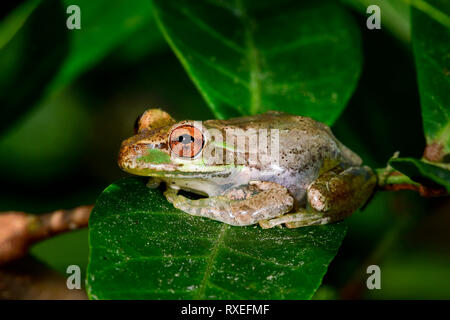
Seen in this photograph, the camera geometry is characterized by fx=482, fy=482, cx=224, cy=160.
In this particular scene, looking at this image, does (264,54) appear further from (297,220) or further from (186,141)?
(297,220)

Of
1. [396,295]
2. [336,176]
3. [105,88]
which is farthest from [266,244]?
[105,88]

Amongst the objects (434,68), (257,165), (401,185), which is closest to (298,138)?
(257,165)

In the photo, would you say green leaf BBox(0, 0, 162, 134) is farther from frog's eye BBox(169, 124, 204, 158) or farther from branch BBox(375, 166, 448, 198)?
branch BBox(375, 166, 448, 198)

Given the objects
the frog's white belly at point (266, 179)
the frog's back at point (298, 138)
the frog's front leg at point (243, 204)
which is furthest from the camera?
the frog's white belly at point (266, 179)

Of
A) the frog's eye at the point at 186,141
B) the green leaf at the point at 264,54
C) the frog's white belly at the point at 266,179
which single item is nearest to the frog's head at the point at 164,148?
→ the frog's eye at the point at 186,141

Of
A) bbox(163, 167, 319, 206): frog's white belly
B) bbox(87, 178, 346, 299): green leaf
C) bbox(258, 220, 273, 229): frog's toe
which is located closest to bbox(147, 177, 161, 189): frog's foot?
bbox(87, 178, 346, 299): green leaf

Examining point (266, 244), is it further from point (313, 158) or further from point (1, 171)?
point (1, 171)

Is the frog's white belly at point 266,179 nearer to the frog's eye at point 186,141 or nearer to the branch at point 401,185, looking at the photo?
the frog's eye at point 186,141
